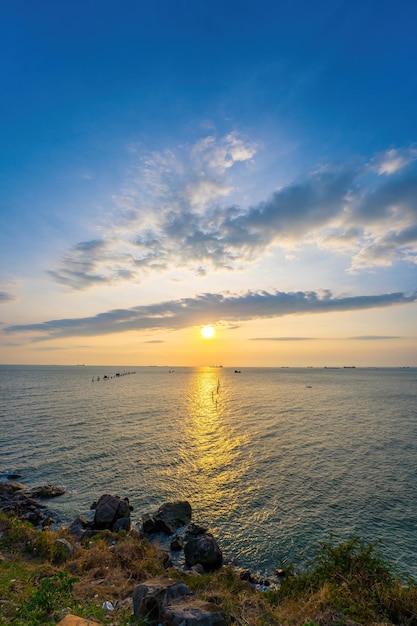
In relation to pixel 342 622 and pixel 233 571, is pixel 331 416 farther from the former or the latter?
pixel 342 622

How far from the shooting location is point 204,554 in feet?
64.5

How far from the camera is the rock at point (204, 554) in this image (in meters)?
19.5

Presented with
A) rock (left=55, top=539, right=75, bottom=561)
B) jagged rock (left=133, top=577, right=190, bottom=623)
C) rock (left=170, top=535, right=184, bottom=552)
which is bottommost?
rock (left=170, top=535, right=184, bottom=552)

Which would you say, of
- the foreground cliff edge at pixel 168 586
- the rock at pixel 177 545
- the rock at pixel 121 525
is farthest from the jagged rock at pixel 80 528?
the rock at pixel 177 545

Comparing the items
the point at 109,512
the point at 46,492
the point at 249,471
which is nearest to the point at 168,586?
the point at 109,512

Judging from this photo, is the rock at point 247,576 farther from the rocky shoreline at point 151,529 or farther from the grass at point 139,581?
the grass at point 139,581

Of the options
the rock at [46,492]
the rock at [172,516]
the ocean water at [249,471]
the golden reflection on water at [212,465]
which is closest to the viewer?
the ocean water at [249,471]

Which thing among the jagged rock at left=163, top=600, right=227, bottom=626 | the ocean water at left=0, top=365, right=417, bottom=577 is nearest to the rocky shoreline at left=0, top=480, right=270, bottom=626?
the jagged rock at left=163, top=600, right=227, bottom=626

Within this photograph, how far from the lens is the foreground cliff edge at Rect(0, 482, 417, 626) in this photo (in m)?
10.4

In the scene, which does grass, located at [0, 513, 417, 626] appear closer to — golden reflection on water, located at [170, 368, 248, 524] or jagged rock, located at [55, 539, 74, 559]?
jagged rock, located at [55, 539, 74, 559]

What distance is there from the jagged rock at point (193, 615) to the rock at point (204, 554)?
1114 centimetres

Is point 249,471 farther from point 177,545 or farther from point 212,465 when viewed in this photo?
point 177,545

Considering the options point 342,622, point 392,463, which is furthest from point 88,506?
point 392,463

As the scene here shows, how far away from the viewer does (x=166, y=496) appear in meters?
30.5
